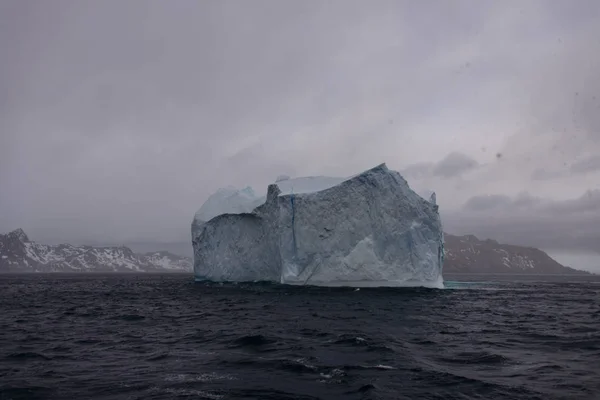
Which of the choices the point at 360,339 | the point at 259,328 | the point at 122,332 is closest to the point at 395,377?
the point at 360,339

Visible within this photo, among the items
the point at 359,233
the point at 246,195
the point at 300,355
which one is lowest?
the point at 300,355

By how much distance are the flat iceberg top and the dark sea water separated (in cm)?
1781

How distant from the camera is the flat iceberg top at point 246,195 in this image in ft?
120

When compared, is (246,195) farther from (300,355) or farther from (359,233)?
(300,355)

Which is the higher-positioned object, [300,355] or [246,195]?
[246,195]

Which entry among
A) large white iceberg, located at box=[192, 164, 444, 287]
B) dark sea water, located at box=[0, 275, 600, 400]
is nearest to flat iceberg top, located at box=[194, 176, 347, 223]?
large white iceberg, located at box=[192, 164, 444, 287]

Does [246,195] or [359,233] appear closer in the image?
[359,233]

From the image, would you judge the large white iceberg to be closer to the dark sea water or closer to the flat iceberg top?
the flat iceberg top

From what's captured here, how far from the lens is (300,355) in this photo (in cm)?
1098

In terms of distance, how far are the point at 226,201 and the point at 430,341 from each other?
1268 inches

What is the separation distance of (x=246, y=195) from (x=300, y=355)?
33.6 m

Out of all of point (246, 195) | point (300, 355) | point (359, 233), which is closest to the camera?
point (300, 355)

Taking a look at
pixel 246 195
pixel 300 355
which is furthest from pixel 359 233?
pixel 300 355

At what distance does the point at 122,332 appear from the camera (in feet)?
48.0
